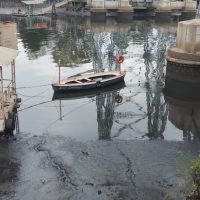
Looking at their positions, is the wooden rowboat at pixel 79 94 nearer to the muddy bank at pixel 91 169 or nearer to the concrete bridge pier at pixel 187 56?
the muddy bank at pixel 91 169

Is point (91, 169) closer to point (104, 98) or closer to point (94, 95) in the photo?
point (104, 98)

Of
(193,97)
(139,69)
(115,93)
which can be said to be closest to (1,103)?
(115,93)

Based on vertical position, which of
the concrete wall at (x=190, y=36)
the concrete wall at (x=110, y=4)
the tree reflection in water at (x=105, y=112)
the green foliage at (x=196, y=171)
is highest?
the concrete wall at (x=110, y=4)

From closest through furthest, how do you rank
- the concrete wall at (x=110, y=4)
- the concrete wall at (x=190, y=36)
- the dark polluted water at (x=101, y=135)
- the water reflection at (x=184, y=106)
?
the dark polluted water at (x=101, y=135), the water reflection at (x=184, y=106), the concrete wall at (x=190, y=36), the concrete wall at (x=110, y=4)

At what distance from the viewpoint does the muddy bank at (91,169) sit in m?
16.5

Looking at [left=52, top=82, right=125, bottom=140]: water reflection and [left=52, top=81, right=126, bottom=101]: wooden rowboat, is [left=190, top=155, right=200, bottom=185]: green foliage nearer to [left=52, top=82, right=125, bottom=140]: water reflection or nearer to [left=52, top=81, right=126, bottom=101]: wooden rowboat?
[left=52, top=82, right=125, bottom=140]: water reflection

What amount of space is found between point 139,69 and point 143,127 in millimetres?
16587

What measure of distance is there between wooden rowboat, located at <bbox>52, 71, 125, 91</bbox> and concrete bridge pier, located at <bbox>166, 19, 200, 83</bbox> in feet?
21.8

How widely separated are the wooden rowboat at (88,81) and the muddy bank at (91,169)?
8.71 metres

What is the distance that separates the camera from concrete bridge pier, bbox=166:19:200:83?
1436 inches

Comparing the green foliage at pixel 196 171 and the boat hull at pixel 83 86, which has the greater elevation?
the green foliage at pixel 196 171

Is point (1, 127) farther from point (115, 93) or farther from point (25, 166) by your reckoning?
point (115, 93)

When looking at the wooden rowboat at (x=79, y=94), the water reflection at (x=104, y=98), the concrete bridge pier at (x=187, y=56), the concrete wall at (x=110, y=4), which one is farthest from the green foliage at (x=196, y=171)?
the concrete wall at (x=110, y=4)

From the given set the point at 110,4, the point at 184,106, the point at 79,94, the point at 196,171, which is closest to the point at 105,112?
the point at 79,94
